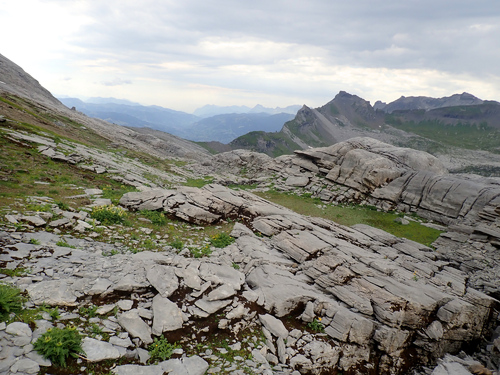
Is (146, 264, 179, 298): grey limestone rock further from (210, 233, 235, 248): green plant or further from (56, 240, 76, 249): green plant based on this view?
(210, 233, 235, 248): green plant

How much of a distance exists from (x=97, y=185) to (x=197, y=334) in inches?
899

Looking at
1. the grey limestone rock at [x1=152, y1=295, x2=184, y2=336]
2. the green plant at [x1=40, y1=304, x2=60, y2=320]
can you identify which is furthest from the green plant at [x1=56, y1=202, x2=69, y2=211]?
the grey limestone rock at [x1=152, y1=295, x2=184, y2=336]

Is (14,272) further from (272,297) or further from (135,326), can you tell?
(272,297)

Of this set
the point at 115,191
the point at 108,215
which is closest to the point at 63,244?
the point at 108,215

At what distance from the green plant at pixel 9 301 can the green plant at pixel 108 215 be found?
30.4 ft

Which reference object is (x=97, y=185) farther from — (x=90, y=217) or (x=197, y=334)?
(x=197, y=334)

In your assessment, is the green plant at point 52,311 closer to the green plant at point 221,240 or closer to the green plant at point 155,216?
the green plant at point 221,240

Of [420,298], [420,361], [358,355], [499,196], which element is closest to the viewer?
[358,355]

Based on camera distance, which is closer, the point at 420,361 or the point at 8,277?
the point at 8,277

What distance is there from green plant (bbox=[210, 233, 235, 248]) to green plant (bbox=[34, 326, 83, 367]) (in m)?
11.2

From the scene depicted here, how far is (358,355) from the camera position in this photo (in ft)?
40.7

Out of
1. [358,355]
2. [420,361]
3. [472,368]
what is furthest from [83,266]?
[472,368]

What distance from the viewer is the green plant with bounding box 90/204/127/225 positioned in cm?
1859

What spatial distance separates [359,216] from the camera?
35.5 m
